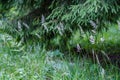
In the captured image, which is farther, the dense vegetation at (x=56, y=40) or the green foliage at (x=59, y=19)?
the green foliage at (x=59, y=19)

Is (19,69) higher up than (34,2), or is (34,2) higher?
(34,2)

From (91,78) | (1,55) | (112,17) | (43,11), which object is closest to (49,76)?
(91,78)

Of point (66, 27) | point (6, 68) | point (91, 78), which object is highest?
point (66, 27)

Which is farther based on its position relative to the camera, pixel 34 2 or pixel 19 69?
pixel 34 2

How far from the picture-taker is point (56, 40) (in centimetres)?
543

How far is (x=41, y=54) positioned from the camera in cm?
420

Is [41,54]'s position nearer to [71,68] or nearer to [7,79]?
[71,68]

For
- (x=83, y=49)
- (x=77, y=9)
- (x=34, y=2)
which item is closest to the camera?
(x=77, y=9)

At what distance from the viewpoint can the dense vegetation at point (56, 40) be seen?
3.64 meters

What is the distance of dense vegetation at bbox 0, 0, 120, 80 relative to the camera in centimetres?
364

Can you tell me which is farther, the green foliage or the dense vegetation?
the green foliage

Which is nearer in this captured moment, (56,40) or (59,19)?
(59,19)

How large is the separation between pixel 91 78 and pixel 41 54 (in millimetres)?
908

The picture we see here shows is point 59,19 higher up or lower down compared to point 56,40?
higher up
